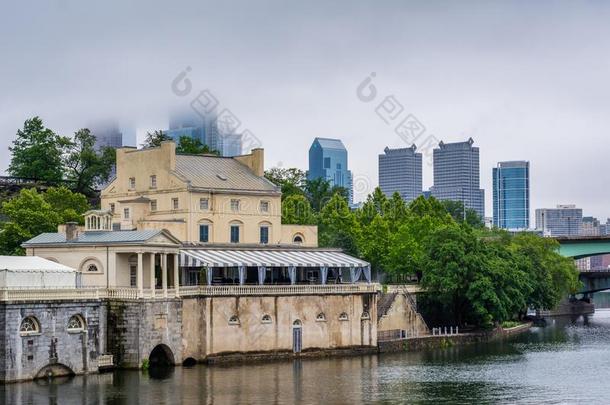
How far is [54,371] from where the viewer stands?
6725 cm

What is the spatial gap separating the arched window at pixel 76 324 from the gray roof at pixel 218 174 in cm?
1994

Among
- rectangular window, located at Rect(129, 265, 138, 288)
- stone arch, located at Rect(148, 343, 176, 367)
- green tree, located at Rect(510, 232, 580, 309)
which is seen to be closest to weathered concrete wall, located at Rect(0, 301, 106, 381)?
rectangular window, located at Rect(129, 265, 138, 288)

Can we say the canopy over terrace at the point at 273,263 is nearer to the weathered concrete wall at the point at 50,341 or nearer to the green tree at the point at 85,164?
the weathered concrete wall at the point at 50,341

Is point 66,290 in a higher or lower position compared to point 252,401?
higher

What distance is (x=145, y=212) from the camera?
88438 millimetres

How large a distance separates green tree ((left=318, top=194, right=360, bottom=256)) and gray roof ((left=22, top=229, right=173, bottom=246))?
36.0 metres

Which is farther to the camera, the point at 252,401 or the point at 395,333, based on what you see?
the point at 395,333

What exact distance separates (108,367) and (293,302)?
16.2 metres

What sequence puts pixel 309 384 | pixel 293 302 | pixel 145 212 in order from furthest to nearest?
pixel 145 212, pixel 293 302, pixel 309 384

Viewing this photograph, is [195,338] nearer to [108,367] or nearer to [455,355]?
[108,367]

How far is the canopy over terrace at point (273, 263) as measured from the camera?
79.3 m

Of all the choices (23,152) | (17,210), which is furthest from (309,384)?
(23,152)

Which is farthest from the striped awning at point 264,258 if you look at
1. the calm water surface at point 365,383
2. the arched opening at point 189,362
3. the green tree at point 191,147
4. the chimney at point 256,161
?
the green tree at point 191,147

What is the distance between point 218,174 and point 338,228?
97.2ft
